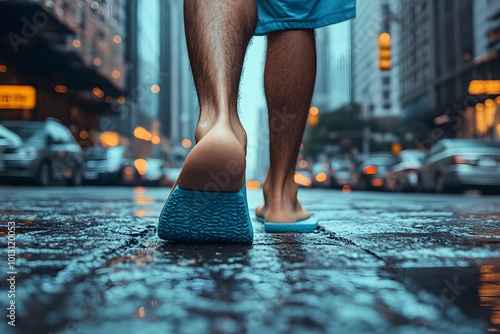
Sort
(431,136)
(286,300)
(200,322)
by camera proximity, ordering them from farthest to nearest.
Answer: (431,136) < (286,300) < (200,322)

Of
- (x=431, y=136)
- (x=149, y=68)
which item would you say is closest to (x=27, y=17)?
(x=431, y=136)

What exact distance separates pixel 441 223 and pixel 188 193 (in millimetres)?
1123

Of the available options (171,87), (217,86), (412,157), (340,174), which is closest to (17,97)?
(340,174)

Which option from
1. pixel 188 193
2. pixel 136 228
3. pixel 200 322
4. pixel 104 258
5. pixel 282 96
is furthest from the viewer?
pixel 282 96

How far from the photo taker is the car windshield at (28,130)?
35.9ft

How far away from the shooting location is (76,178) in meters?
12.9

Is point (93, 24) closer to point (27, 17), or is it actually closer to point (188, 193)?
A: point (27, 17)

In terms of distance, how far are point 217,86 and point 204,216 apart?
0.38 meters

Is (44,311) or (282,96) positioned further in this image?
(282,96)

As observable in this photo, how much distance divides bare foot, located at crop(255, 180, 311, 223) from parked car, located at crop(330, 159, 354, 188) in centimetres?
1606

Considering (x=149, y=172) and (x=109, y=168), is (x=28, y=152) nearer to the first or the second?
(x=109, y=168)

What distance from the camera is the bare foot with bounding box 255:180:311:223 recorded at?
1940mm

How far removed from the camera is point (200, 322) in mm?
735

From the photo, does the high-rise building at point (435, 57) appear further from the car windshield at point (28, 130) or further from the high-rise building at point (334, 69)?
the high-rise building at point (334, 69)
